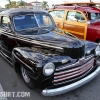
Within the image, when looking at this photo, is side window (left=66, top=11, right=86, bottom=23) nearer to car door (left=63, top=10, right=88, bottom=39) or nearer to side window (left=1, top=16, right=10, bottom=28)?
car door (left=63, top=10, right=88, bottom=39)

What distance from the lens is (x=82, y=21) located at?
5449 millimetres

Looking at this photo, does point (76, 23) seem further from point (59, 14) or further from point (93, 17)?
point (59, 14)

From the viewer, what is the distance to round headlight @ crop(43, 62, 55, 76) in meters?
2.61

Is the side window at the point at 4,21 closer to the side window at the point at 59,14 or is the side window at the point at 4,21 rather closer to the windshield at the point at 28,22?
the windshield at the point at 28,22

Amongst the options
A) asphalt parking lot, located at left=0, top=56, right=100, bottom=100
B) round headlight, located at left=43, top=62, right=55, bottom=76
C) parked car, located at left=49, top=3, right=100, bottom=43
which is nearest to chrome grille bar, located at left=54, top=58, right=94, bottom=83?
round headlight, located at left=43, top=62, right=55, bottom=76

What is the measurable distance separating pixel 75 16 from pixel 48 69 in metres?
3.65

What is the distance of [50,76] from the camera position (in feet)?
8.83

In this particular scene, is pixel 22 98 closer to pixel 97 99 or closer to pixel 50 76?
pixel 50 76

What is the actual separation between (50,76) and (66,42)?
2.71 ft

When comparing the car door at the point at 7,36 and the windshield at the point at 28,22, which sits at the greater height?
the windshield at the point at 28,22

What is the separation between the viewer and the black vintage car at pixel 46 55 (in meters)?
2.69

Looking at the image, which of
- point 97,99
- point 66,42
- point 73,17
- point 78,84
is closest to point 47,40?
point 66,42

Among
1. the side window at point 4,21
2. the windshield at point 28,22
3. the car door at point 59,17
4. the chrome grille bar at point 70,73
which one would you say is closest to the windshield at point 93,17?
the car door at point 59,17

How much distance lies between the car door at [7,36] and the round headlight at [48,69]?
1.56 m
